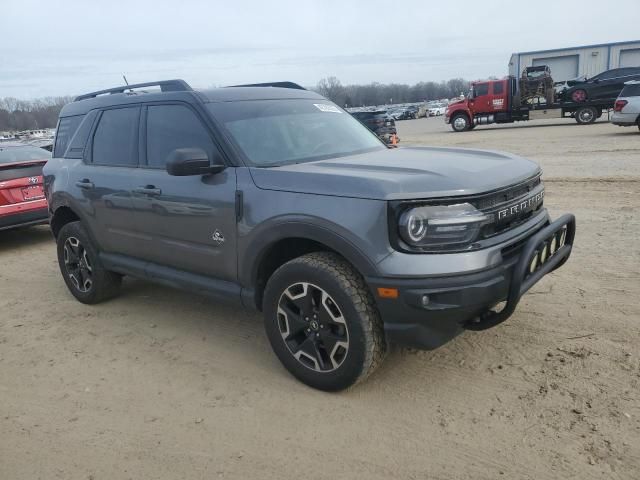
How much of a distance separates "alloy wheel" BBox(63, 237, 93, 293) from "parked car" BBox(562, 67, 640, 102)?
2398cm

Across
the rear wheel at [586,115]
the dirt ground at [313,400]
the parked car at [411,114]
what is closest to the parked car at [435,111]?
the parked car at [411,114]

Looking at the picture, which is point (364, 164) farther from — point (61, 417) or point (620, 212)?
point (620, 212)

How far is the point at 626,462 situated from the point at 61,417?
315cm

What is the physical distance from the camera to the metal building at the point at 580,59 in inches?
1348

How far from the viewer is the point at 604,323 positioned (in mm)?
3957

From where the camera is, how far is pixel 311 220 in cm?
315

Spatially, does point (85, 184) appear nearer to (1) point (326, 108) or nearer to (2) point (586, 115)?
(1) point (326, 108)

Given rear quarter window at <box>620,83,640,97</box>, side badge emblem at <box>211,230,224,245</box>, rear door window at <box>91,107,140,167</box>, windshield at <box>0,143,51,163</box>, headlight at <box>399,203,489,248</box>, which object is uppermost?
rear quarter window at <box>620,83,640,97</box>

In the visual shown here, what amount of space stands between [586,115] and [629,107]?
820cm

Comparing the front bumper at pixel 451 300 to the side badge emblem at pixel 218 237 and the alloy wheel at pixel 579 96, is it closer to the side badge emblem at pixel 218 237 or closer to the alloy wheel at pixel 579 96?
the side badge emblem at pixel 218 237

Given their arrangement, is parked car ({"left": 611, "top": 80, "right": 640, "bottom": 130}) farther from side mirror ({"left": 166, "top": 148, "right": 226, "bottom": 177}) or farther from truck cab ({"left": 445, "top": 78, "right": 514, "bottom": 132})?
side mirror ({"left": 166, "top": 148, "right": 226, "bottom": 177})

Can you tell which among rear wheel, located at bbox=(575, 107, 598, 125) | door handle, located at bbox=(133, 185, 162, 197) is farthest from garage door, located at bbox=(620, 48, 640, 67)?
door handle, located at bbox=(133, 185, 162, 197)

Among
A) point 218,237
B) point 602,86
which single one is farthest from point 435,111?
point 218,237

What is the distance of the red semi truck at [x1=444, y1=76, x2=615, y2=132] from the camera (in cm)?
2445
